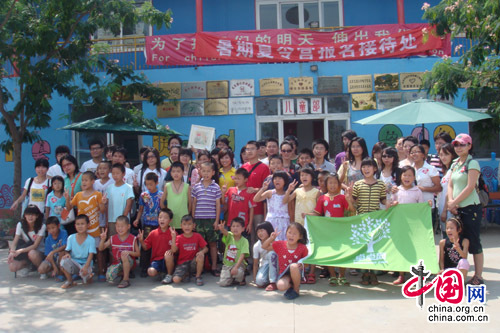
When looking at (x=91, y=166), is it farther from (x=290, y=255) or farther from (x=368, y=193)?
(x=368, y=193)

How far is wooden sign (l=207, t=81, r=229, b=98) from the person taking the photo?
9836 mm

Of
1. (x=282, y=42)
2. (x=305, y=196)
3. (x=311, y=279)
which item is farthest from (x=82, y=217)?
(x=282, y=42)

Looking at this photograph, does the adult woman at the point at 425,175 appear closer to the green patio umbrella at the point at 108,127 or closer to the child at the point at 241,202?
the child at the point at 241,202

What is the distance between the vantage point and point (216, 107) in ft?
32.2

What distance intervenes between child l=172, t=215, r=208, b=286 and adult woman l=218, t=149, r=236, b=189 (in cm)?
86

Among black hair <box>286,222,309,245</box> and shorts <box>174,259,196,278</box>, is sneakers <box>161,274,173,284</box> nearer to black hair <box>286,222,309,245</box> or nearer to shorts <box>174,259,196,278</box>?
shorts <box>174,259,196,278</box>

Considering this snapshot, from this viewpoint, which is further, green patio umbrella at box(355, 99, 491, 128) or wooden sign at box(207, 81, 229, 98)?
wooden sign at box(207, 81, 229, 98)

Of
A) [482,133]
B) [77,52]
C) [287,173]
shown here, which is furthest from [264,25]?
[287,173]

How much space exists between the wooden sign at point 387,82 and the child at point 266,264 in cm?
568

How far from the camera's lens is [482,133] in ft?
27.2

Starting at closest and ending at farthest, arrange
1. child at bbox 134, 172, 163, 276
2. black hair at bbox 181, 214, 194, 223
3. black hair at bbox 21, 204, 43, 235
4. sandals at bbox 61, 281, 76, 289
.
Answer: sandals at bbox 61, 281, 76, 289, black hair at bbox 181, 214, 194, 223, child at bbox 134, 172, 163, 276, black hair at bbox 21, 204, 43, 235

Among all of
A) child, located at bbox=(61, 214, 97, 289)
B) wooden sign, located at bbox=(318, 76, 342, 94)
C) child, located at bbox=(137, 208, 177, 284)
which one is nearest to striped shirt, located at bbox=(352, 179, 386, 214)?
child, located at bbox=(137, 208, 177, 284)

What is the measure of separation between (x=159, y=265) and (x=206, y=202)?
0.94 meters

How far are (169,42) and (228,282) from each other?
627 cm
